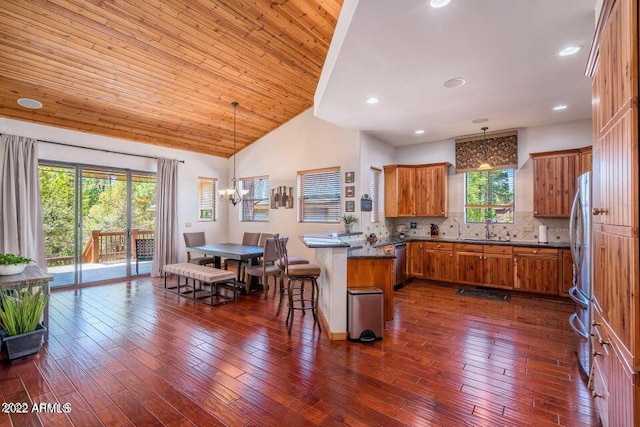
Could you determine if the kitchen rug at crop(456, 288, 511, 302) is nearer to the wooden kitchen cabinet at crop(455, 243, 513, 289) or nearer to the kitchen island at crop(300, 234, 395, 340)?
the wooden kitchen cabinet at crop(455, 243, 513, 289)

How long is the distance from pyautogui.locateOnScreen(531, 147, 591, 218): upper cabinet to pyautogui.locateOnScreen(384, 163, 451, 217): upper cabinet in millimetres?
1503

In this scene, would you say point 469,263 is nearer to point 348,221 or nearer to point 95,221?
point 348,221

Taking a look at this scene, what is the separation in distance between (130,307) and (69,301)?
124cm

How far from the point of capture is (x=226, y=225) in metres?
8.18

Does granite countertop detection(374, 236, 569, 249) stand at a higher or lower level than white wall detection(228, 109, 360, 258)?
lower

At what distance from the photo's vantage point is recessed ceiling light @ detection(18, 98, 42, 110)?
4.49 meters

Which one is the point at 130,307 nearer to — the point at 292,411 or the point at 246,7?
the point at 292,411

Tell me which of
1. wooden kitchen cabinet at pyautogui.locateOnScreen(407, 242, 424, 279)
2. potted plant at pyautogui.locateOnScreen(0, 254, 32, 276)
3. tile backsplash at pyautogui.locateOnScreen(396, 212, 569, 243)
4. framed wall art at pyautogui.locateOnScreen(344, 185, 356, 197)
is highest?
framed wall art at pyautogui.locateOnScreen(344, 185, 356, 197)

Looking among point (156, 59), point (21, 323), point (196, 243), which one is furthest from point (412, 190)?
point (21, 323)

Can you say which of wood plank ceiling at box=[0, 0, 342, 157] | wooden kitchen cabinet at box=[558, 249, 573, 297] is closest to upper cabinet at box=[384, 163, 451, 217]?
wooden kitchen cabinet at box=[558, 249, 573, 297]

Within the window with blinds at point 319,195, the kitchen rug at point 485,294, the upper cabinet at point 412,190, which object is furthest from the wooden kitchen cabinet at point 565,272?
the window with blinds at point 319,195

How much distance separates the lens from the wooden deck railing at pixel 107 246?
19.3 feet

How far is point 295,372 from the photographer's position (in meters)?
2.60

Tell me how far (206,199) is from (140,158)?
1836mm
